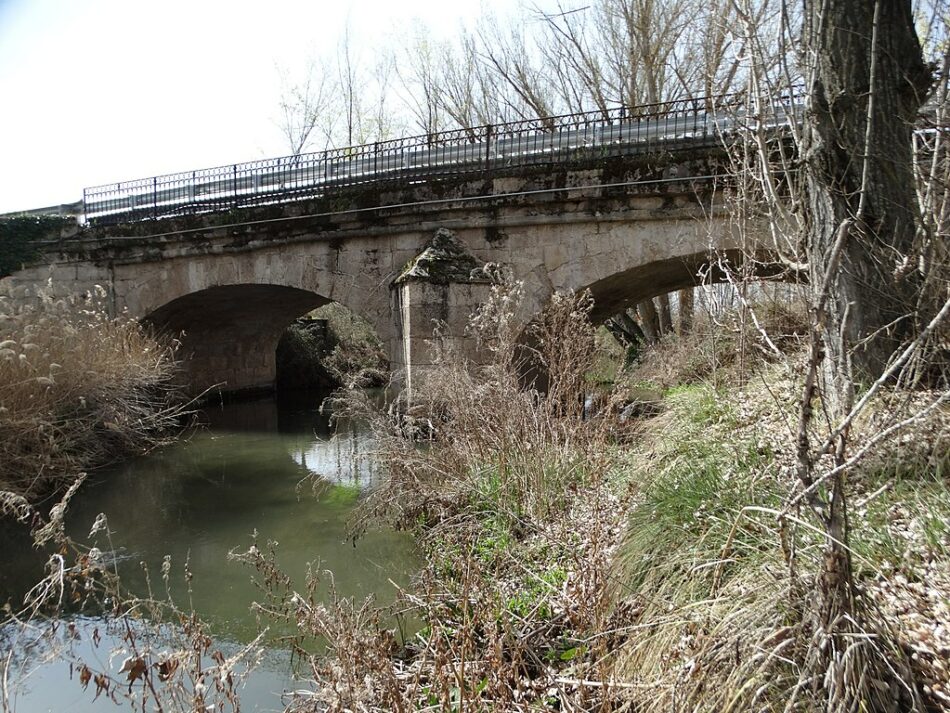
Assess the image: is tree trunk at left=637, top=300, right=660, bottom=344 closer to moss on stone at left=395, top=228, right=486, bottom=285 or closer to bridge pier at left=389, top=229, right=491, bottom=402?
moss on stone at left=395, top=228, right=486, bottom=285

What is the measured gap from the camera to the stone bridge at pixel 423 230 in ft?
26.7

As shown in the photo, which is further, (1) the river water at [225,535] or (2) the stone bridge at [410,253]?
(2) the stone bridge at [410,253]

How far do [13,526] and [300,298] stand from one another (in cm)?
845

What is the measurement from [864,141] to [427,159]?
22.7 ft

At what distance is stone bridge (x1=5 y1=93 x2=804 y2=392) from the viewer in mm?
8133

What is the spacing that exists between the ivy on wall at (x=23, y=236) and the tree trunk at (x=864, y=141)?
1294 cm

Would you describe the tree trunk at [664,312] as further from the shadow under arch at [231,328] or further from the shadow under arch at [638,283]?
the shadow under arch at [231,328]

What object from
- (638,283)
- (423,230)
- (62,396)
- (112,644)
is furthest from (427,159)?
(112,644)

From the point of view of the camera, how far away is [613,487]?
13.5 feet

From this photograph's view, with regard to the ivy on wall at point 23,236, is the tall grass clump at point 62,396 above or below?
below

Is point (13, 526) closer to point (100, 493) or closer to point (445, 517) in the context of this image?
point (100, 493)

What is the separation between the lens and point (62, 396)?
737 cm

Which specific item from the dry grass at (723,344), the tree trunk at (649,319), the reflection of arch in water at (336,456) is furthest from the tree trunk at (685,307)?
the reflection of arch in water at (336,456)

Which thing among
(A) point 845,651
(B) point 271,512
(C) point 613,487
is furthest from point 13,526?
(A) point 845,651
